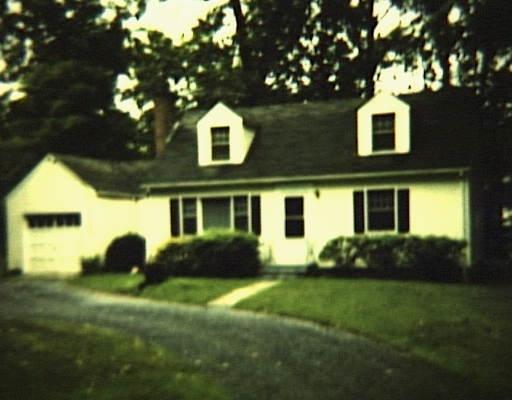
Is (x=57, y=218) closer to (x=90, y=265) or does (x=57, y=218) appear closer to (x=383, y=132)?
(x=90, y=265)

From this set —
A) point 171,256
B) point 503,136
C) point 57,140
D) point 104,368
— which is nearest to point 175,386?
point 104,368

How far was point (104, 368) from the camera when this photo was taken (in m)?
8.52

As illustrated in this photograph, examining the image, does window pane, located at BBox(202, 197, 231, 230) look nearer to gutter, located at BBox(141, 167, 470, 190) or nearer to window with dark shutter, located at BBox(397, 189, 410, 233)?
gutter, located at BBox(141, 167, 470, 190)

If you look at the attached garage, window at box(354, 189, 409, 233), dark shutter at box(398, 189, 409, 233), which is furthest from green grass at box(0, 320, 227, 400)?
the attached garage

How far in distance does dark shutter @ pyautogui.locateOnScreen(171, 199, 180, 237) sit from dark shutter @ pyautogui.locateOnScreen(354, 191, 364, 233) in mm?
6701

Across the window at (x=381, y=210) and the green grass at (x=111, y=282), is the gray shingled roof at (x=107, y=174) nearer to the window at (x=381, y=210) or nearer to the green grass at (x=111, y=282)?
the green grass at (x=111, y=282)

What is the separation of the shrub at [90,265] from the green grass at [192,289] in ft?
18.7

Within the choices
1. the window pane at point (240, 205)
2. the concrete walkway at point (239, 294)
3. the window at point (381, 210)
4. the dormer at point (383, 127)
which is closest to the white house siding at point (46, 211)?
the window pane at point (240, 205)

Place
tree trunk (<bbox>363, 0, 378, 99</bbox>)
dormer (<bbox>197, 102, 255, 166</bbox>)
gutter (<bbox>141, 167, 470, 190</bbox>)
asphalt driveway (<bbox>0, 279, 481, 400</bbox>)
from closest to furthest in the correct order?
asphalt driveway (<bbox>0, 279, 481, 400</bbox>)
gutter (<bbox>141, 167, 470, 190</bbox>)
dormer (<bbox>197, 102, 255, 166</bbox>)
tree trunk (<bbox>363, 0, 378, 99</bbox>)

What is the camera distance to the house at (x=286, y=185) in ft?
63.7

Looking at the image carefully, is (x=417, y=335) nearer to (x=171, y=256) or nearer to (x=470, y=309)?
(x=470, y=309)

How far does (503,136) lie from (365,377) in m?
20.9

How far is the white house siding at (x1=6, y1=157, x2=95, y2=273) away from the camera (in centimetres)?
2312

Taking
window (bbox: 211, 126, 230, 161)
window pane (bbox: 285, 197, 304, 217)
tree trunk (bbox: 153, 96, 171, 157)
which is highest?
tree trunk (bbox: 153, 96, 171, 157)
